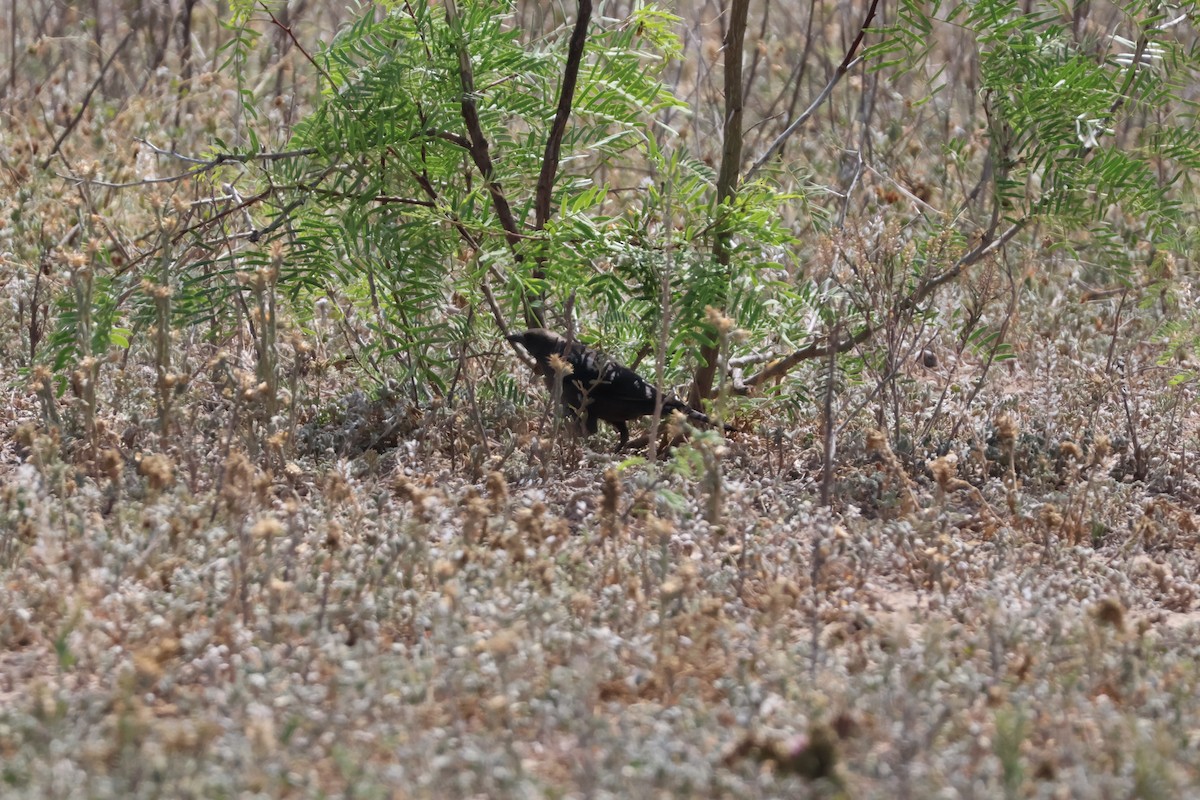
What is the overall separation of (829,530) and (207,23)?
25.7ft

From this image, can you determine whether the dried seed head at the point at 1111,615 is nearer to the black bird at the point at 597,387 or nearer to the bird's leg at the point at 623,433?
the black bird at the point at 597,387

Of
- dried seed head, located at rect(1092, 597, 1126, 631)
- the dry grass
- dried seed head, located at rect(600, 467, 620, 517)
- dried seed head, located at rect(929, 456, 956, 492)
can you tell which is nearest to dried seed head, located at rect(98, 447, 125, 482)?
the dry grass

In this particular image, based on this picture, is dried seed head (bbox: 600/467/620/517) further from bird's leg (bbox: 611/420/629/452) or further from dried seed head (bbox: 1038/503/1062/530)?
bird's leg (bbox: 611/420/629/452)

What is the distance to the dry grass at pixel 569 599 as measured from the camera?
2.82 m

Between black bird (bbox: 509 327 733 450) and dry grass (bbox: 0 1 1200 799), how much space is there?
0.24 meters

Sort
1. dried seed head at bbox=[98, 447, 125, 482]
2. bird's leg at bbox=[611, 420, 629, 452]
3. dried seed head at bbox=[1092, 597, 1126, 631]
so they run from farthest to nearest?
bird's leg at bbox=[611, 420, 629, 452]
dried seed head at bbox=[98, 447, 125, 482]
dried seed head at bbox=[1092, 597, 1126, 631]

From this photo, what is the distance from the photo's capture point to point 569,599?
3.81 meters

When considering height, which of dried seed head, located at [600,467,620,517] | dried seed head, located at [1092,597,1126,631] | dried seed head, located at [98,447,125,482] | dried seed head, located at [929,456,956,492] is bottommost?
dried seed head, located at [1092,597,1126,631]

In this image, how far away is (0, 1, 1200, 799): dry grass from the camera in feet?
9.27

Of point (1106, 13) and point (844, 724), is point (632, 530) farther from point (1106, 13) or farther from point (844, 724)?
point (1106, 13)

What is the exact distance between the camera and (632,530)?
15.0 feet

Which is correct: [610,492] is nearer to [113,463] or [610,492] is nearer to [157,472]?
[157,472]

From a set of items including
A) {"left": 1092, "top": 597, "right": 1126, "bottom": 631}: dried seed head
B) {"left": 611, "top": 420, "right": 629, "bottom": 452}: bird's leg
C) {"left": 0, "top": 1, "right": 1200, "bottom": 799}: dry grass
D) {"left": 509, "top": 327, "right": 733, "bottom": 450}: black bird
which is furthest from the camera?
{"left": 611, "top": 420, "right": 629, "bottom": 452}: bird's leg

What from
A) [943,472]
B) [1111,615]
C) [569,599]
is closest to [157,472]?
[569,599]
